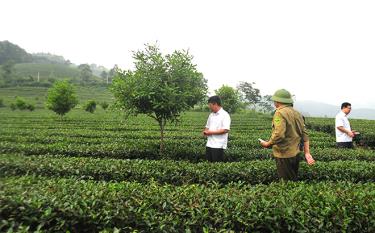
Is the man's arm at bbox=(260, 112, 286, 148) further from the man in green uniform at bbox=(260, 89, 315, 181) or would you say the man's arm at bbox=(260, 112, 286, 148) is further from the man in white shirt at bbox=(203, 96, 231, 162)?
the man in white shirt at bbox=(203, 96, 231, 162)

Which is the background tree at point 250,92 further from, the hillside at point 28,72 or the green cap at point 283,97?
the green cap at point 283,97

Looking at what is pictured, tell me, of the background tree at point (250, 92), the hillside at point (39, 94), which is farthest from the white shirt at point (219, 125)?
the background tree at point (250, 92)

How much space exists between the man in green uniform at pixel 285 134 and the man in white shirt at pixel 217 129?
5.59 feet

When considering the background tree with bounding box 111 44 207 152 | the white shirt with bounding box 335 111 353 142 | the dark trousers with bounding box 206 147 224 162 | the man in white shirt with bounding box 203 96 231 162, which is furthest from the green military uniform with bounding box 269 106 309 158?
the white shirt with bounding box 335 111 353 142

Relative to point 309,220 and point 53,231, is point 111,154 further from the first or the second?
point 309,220

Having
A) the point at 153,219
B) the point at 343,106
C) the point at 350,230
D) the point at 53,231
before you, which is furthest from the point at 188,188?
the point at 343,106

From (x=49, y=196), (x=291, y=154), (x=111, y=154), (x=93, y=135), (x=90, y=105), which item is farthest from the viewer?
(x=90, y=105)

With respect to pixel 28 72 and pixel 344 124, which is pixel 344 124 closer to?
pixel 344 124

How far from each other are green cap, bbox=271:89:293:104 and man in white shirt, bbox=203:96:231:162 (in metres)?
1.73

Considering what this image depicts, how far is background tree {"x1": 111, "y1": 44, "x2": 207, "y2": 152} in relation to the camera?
312 inches

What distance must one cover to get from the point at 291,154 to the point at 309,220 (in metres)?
1.73

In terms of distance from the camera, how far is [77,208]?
3.67 meters

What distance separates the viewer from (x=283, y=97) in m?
5.28

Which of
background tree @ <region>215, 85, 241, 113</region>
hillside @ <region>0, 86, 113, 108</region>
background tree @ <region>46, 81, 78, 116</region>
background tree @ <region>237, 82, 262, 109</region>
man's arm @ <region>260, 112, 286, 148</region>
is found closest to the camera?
man's arm @ <region>260, 112, 286, 148</region>
